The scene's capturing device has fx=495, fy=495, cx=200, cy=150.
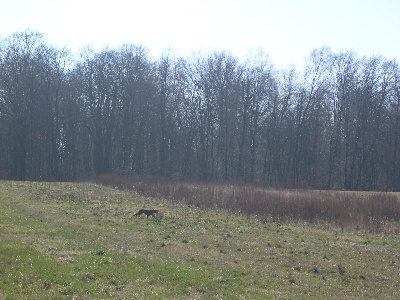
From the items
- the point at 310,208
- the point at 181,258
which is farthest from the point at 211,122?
the point at 181,258

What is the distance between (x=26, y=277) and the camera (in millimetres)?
8516

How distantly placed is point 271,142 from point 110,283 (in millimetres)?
50528

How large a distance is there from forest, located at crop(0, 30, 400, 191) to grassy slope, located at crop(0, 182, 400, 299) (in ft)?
117

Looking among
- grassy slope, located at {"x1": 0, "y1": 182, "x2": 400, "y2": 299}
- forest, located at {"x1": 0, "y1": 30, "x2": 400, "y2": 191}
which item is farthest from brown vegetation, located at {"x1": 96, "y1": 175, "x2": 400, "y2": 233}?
forest, located at {"x1": 0, "y1": 30, "x2": 400, "y2": 191}

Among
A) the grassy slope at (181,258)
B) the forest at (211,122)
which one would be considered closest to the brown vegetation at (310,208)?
the grassy slope at (181,258)

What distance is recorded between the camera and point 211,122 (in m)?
57.9

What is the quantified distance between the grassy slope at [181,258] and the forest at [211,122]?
117ft

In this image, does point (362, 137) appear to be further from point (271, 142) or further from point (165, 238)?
point (165, 238)

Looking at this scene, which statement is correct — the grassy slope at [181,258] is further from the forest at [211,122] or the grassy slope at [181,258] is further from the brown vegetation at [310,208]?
the forest at [211,122]

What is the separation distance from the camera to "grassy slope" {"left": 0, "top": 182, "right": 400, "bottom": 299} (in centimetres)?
854

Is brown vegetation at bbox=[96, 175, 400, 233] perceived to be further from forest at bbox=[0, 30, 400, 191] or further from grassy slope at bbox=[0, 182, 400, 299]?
forest at bbox=[0, 30, 400, 191]

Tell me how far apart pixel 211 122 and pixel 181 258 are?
4676 centimetres

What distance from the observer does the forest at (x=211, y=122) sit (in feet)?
177

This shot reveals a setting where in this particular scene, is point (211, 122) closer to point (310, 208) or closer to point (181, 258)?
point (310, 208)
